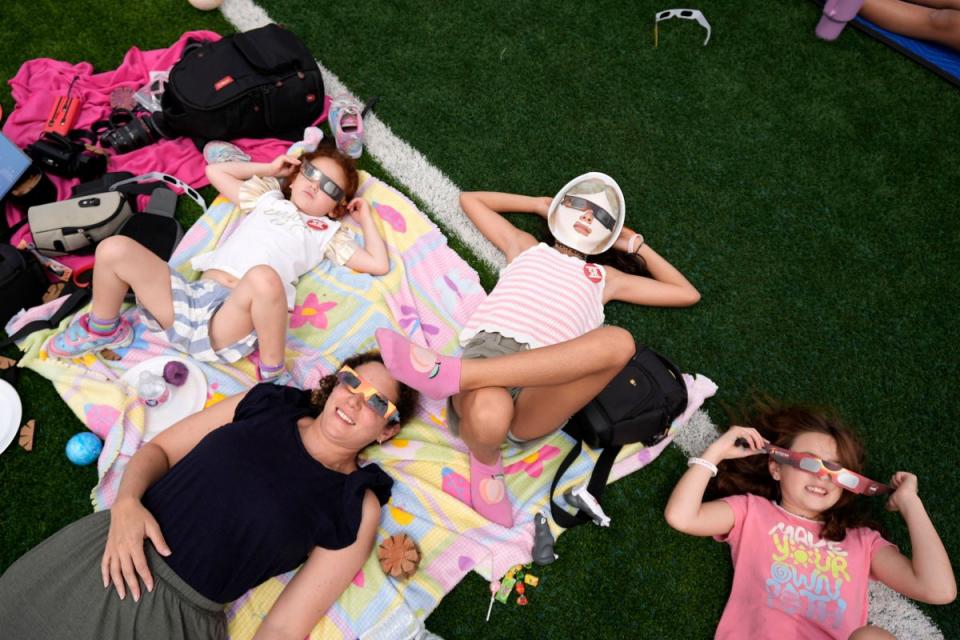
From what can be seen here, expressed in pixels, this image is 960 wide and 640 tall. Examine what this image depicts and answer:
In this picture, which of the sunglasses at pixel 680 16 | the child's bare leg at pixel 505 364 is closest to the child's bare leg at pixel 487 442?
the child's bare leg at pixel 505 364

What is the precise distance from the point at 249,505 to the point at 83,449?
4.07ft

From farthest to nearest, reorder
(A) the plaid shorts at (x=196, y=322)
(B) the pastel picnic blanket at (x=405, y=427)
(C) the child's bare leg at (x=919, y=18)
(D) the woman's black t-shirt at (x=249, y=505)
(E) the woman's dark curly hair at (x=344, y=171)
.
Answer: (C) the child's bare leg at (x=919, y=18)
(E) the woman's dark curly hair at (x=344, y=171)
(A) the plaid shorts at (x=196, y=322)
(B) the pastel picnic blanket at (x=405, y=427)
(D) the woman's black t-shirt at (x=249, y=505)

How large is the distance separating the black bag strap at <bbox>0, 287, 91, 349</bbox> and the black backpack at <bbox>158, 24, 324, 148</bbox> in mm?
1371

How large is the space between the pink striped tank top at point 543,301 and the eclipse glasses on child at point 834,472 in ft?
4.19

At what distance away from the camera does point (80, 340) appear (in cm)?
365

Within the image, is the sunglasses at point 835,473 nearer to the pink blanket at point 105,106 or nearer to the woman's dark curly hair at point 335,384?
the woman's dark curly hair at point 335,384

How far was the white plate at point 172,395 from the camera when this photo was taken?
11.8 ft

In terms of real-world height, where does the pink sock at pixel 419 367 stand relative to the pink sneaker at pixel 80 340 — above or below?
above

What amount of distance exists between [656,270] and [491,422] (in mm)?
1750

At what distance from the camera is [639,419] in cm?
357

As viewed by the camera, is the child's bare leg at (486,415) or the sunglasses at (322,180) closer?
the child's bare leg at (486,415)

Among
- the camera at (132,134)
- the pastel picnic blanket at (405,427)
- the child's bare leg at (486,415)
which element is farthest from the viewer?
the camera at (132,134)

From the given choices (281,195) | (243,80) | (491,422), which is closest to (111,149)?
(243,80)

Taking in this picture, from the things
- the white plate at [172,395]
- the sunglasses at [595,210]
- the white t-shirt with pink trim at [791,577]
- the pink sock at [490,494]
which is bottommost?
the white plate at [172,395]
